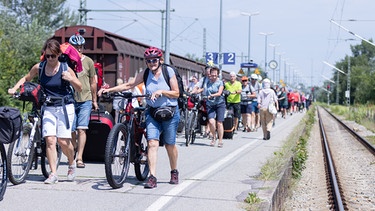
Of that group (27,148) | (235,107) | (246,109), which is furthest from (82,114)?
(246,109)

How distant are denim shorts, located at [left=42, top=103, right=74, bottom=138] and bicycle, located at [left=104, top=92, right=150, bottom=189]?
66cm

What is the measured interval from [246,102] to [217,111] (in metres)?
6.52

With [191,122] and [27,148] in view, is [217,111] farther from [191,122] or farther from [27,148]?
[27,148]

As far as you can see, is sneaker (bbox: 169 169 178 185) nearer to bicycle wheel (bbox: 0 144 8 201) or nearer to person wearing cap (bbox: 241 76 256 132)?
bicycle wheel (bbox: 0 144 8 201)

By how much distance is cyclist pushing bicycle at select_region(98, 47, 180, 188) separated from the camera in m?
9.22

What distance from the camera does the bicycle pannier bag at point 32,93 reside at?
913cm

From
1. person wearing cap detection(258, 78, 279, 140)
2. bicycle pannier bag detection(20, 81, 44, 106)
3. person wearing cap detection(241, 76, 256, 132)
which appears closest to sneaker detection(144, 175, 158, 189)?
bicycle pannier bag detection(20, 81, 44, 106)

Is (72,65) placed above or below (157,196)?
above

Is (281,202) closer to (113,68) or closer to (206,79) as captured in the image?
(206,79)

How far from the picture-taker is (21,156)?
9.33 metres

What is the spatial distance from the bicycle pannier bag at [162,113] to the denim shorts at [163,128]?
85mm

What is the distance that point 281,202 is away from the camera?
31.7 feet

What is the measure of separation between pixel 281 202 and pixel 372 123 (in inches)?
1235

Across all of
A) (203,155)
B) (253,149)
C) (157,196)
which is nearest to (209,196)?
(157,196)
